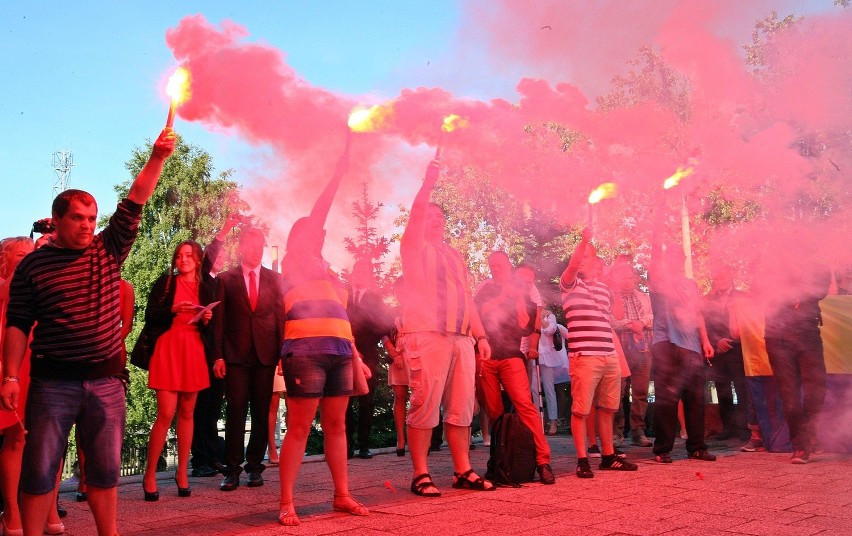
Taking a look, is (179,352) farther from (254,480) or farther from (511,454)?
(511,454)

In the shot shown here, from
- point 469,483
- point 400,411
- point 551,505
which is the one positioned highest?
point 400,411

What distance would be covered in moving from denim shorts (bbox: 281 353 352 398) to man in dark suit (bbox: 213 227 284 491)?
5.72 ft

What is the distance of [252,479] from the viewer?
22.8 feet

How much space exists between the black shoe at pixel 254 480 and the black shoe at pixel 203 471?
1084 millimetres

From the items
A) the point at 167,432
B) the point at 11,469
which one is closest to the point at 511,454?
the point at 167,432

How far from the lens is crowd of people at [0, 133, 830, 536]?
12.8 ft

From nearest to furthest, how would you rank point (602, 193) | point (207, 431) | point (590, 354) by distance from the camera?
point (602, 193), point (590, 354), point (207, 431)

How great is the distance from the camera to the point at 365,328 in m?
9.57

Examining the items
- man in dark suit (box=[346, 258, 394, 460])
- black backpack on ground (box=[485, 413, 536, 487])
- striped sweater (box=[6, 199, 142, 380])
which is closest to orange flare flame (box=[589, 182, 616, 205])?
black backpack on ground (box=[485, 413, 536, 487])

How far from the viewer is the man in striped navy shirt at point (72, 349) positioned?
379 centimetres

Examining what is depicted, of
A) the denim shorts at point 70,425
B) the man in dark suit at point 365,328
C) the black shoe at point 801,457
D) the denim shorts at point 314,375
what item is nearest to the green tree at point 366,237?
the man in dark suit at point 365,328

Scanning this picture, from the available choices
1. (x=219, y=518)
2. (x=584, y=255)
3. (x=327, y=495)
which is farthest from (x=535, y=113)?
(x=219, y=518)

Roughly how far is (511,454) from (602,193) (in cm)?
240

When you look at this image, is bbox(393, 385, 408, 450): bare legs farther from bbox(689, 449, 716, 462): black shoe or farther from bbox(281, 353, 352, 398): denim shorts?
bbox(281, 353, 352, 398): denim shorts
